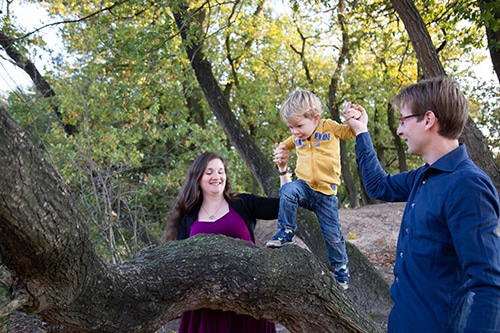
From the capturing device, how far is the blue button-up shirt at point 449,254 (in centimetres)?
167

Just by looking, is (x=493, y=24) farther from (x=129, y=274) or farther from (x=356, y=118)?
(x=129, y=274)

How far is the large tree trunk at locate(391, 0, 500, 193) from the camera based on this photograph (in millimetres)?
5332

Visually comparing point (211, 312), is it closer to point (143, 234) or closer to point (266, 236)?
point (143, 234)

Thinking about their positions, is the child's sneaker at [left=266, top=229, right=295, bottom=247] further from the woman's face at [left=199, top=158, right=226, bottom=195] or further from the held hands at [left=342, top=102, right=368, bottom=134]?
the held hands at [left=342, top=102, right=368, bottom=134]

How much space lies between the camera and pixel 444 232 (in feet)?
6.14

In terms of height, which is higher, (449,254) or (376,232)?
(449,254)

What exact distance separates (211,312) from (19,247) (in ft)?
5.84

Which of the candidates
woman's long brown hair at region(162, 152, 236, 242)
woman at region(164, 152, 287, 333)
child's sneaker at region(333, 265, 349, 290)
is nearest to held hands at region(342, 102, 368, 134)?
woman at region(164, 152, 287, 333)

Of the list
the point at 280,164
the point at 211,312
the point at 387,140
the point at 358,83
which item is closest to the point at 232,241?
the point at 211,312

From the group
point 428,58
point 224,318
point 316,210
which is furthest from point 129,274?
point 428,58

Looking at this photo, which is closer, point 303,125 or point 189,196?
point 303,125

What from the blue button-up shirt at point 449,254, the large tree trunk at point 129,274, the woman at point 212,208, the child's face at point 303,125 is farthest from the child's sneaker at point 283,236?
the blue button-up shirt at point 449,254

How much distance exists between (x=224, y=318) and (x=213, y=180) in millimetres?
1064

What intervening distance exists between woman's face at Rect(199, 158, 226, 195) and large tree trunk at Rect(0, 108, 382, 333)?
2.69ft
